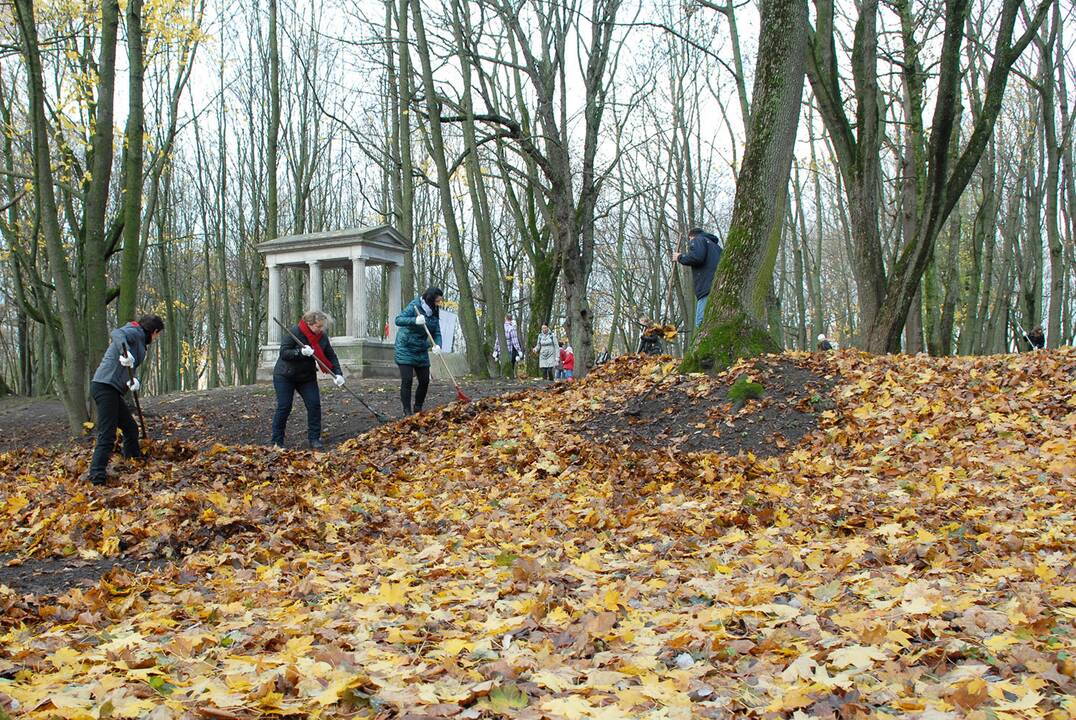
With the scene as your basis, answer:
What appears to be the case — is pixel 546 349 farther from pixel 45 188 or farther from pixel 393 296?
pixel 45 188

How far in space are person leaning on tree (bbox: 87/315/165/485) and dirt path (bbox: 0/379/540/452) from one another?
8.71 ft

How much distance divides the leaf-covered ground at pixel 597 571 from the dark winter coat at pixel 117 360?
34.8 inches

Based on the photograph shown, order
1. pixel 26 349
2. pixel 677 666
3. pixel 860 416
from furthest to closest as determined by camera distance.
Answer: pixel 26 349 → pixel 860 416 → pixel 677 666

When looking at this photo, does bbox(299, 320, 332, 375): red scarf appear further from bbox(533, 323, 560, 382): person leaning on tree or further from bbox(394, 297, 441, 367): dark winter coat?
bbox(533, 323, 560, 382): person leaning on tree

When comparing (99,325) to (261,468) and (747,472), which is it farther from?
(747,472)

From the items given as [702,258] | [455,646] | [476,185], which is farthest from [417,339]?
[476,185]

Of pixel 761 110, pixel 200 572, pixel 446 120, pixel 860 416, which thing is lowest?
pixel 200 572

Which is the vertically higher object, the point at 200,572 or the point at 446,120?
the point at 446,120

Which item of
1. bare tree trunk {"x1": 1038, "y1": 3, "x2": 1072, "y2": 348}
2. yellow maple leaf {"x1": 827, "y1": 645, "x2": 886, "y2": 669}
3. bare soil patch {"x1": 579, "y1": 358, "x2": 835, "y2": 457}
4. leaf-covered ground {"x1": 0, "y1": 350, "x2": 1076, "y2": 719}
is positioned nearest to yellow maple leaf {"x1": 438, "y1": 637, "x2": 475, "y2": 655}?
leaf-covered ground {"x1": 0, "y1": 350, "x2": 1076, "y2": 719}

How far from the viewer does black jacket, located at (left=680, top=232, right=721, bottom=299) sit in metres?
10.2

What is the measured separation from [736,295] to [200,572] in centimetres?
580

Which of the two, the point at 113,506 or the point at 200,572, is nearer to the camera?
the point at 200,572

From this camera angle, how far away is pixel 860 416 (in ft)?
24.1

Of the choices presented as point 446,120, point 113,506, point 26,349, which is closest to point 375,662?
point 113,506
